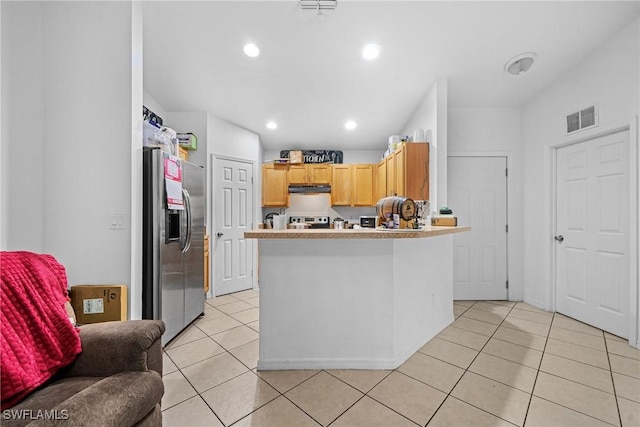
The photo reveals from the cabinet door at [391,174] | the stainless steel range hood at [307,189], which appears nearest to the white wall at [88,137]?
the cabinet door at [391,174]

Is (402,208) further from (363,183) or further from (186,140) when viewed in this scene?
(363,183)

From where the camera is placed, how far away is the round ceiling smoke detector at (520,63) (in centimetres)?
247

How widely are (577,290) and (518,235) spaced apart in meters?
0.84

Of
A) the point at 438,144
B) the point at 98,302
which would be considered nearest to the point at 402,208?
the point at 438,144

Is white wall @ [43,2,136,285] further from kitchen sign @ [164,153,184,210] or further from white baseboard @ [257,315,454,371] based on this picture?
white baseboard @ [257,315,454,371]

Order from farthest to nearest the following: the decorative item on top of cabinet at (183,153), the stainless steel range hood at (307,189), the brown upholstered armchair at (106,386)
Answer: the stainless steel range hood at (307,189) → the decorative item on top of cabinet at (183,153) → the brown upholstered armchair at (106,386)

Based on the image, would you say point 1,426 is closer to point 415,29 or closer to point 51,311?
point 51,311

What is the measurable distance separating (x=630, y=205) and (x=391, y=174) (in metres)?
2.34

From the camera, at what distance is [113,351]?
1147 mm

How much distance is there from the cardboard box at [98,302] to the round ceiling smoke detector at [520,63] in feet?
13.0

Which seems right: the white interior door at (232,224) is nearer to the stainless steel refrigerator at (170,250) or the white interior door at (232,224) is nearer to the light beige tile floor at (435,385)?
the stainless steel refrigerator at (170,250)

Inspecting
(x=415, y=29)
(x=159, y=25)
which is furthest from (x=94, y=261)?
(x=415, y=29)

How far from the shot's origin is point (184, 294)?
8.29 feet

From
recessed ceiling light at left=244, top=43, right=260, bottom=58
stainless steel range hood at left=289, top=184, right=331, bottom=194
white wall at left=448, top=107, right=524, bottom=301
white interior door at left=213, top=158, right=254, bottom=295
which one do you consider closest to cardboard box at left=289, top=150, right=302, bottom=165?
stainless steel range hood at left=289, top=184, right=331, bottom=194
